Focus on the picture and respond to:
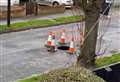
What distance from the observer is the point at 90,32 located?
38.5 ft

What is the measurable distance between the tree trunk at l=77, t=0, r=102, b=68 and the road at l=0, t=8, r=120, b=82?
0.36m

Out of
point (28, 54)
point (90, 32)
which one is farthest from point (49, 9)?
point (90, 32)

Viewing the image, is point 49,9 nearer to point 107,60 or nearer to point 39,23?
point 39,23

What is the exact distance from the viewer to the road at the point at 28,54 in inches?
510

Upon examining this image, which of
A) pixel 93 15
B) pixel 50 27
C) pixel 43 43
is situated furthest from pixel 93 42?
pixel 50 27

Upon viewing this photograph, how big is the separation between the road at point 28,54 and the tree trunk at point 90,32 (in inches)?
14.1

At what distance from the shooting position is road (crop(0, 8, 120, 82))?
510 inches

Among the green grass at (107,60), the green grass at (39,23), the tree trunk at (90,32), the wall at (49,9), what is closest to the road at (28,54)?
the tree trunk at (90,32)

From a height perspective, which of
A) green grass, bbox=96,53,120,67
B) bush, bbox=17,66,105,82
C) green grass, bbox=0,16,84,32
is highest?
bush, bbox=17,66,105,82

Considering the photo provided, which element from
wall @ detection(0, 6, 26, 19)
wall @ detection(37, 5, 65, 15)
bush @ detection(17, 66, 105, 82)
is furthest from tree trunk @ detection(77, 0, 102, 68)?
wall @ detection(37, 5, 65, 15)

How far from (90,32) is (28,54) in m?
4.77

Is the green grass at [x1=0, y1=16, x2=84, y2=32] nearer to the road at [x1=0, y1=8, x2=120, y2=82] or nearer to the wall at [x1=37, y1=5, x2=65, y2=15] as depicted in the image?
the road at [x1=0, y1=8, x2=120, y2=82]

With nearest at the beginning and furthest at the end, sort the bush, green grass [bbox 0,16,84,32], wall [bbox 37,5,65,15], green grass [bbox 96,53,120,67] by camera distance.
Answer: the bush → green grass [bbox 96,53,120,67] → green grass [bbox 0,16,84,32] → wall [bbox 37,5,65,15]

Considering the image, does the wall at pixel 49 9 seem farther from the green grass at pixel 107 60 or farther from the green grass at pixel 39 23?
the green grass at pixel 107 60
